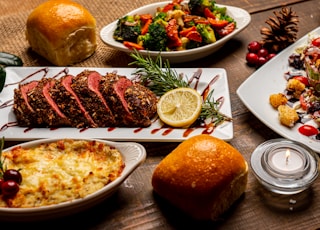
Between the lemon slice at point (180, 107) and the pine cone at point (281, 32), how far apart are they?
2.82 feet

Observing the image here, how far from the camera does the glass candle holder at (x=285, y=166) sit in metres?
2.44

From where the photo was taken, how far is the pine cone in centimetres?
346

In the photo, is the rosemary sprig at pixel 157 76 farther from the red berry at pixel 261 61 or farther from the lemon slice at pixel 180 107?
the red berry at pixel 261 61

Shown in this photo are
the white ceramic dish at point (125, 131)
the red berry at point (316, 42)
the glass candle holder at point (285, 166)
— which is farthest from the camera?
the red berry at point (316, 42)

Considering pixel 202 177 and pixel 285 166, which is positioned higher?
pixel 202 177

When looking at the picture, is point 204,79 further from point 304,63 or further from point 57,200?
point 57,200

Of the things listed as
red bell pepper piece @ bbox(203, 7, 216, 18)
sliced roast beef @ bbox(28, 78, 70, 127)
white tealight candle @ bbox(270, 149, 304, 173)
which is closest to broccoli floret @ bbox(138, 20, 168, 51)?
red bell pepper piece @ bbox(203, 7, 216, 18)

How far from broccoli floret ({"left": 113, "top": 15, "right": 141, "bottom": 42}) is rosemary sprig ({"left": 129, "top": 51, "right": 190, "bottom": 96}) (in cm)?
23

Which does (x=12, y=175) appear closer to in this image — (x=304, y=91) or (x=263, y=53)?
(x=304, y=91)

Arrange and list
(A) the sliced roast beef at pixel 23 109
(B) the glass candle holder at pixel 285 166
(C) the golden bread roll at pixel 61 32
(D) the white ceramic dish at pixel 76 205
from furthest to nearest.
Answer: (C) the golden bread roll at pixel 61 32 < (A) the sliced roast beef at pixel 23 109 < (B) the glass candle holder at pixel 285 166 < (D) the white ceramic dish at pixel 76 205

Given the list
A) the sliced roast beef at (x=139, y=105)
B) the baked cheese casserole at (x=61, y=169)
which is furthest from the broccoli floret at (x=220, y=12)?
the baked cheese casserole at (x=61, y=169)

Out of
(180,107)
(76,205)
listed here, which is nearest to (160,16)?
(180,107)

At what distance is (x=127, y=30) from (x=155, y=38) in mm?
226

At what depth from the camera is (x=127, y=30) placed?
11.3 feet
